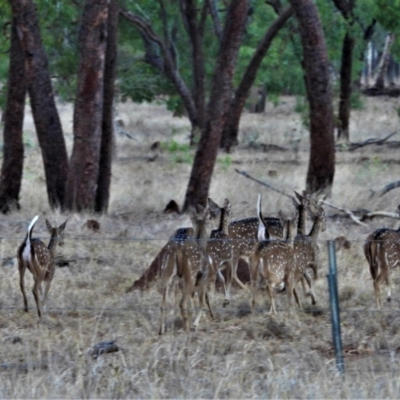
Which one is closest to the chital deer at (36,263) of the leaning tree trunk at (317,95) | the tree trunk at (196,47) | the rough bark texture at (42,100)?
the rough bark texture at (42,100)

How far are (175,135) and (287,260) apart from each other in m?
25.1

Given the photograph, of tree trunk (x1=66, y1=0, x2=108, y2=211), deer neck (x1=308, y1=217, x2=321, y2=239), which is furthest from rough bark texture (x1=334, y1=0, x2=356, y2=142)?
deer neck (x1=308, y1=217, x2=321, y2=239)

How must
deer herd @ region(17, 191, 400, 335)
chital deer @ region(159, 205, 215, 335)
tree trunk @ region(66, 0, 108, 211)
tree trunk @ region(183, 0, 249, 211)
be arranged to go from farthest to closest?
tree trunk @ region(183, 0, 249, 211)
tree trunk @ region(66, 0, 108, 211)
deer herd @ region(17, 191, 400, 335)
chital deer @ region(159, 205, 215, 335)

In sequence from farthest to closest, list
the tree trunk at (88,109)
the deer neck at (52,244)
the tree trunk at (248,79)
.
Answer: the tree trunk at (248,79)
the tree trunk at (88,109)
the deer neck at (52,244)

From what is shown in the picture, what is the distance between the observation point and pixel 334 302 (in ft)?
25.6

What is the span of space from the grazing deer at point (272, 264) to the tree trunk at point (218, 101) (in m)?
6.70

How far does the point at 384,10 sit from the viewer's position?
21344 mm

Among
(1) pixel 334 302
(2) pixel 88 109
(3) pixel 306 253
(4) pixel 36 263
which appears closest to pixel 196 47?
(2) pixel 88 109

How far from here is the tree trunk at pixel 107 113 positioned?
17.6 meters

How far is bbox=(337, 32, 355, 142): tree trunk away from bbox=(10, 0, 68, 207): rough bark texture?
13.8 metres

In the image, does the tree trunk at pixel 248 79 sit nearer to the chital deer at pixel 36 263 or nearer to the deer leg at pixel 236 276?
the deer leg at pixel 236 276

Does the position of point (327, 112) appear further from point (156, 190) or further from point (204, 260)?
point (204, 260)

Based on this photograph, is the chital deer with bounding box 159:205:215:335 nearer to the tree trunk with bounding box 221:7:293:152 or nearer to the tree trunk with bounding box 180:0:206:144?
the tree trunk with bounding box 221:7:293:152

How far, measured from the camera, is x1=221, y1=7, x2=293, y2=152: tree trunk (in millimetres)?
24594
